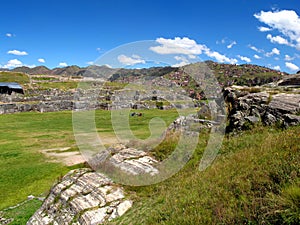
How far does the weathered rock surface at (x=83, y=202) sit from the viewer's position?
7.04 metres

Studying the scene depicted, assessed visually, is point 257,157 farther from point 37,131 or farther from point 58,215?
point 37,131

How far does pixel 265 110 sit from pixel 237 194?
738cm

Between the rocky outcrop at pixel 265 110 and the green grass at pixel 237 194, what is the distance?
10.9ft

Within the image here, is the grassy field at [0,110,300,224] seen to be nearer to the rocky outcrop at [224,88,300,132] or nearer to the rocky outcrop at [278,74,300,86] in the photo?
the rocky outcrop at [224,88,300,132]

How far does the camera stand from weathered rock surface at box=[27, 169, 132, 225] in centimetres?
704

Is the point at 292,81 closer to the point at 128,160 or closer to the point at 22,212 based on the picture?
the point at 128,160

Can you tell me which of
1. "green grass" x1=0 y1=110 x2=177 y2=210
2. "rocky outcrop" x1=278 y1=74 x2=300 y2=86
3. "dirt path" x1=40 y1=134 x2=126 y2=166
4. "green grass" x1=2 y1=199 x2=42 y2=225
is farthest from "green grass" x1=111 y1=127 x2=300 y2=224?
"rocky outcrop" x1=278 y1=74 x2=300 y2=86

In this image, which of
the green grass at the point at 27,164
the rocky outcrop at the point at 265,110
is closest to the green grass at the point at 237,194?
the rocky outcrop at the point at 265,110

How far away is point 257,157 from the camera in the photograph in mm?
6699

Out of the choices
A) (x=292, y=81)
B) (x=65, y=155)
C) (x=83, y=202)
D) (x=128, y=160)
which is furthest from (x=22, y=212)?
(x=292, y=81)

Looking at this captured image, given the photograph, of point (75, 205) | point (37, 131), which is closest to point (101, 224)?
point (75, 205)

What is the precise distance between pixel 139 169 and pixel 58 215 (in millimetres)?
2903

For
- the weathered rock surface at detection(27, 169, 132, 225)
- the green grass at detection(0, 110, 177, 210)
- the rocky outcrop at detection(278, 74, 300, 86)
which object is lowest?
the green grass at detection(0, 110, 177, 210)

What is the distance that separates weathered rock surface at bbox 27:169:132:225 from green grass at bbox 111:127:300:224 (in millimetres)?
534
